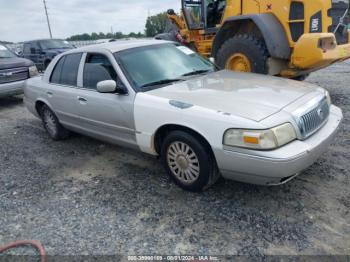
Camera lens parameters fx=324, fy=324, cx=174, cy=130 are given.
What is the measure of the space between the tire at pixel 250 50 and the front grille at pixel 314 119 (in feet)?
9.94

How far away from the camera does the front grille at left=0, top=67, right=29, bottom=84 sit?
8203 mm

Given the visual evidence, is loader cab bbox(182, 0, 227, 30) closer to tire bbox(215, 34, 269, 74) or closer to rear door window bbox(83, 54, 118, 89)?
tire bbox(215, 34, 269, 74)

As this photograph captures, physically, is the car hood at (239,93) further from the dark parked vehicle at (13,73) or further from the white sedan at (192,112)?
the dark parked vehicle at (13,73)

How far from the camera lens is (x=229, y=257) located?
8.41 feet

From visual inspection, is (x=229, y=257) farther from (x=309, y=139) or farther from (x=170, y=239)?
(x=309, y=139)

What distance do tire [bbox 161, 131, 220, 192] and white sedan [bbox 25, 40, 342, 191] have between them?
0.03 feet

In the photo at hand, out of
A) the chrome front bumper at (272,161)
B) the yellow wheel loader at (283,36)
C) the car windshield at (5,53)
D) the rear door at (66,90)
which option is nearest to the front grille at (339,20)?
the yellow wheel loader at (283,36)

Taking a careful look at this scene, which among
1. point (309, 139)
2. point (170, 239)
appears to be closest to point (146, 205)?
point (170, 239)

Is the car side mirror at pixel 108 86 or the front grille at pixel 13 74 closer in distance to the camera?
the car side mirror at pixel 108 86

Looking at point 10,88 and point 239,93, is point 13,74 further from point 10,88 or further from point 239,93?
point 239,93

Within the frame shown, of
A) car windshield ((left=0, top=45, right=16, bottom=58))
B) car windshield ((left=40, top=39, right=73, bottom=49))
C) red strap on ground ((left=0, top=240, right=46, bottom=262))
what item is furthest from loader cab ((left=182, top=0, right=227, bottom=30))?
car windshield ((left=40, top=39, right=73, bottom=49))

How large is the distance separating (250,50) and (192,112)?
12.8 feet

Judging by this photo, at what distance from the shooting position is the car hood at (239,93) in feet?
9.91

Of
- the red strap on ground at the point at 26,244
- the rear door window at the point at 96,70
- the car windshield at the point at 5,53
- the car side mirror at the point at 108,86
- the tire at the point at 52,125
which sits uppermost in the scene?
the car windshield at the point at 5,53
